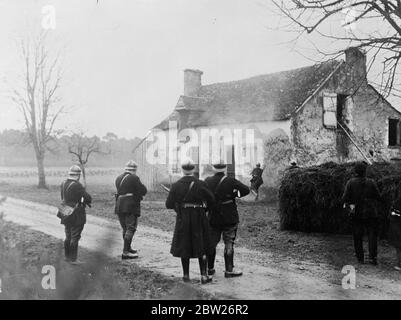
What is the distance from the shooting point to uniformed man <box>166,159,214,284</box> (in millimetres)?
7070

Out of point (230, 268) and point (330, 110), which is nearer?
point (230, 268)

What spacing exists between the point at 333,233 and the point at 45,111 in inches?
995

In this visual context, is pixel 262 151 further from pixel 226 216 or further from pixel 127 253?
pixel 226 216

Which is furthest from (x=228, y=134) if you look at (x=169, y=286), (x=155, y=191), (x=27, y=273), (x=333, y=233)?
(x=27, y=273)

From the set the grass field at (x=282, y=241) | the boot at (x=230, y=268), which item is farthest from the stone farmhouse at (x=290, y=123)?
the boot at (x=230, y=268)

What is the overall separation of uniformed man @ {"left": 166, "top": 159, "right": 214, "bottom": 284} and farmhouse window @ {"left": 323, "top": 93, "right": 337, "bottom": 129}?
16815 millimetres

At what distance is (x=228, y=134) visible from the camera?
24.3m

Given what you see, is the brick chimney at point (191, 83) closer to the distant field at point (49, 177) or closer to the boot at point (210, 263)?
the distant field at point (49, 177)

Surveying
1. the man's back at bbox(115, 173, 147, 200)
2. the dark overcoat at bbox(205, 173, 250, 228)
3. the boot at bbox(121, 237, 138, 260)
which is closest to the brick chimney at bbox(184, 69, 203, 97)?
the man's back at bbox(115, 173, 147, 200)

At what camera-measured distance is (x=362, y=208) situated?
884cm

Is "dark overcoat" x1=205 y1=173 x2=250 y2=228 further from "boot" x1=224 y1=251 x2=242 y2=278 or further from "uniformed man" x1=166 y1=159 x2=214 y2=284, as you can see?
"boot" x1=224 y1=251 x2=242 y2=278

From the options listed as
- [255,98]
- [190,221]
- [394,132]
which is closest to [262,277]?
[190,221]

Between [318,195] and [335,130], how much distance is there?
12.2 m
